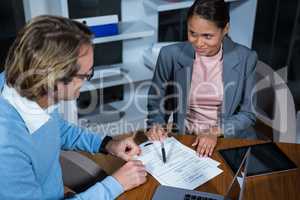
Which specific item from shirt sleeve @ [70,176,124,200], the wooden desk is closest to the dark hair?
the wooden desk

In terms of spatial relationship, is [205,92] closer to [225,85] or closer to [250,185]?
→ [225,85]

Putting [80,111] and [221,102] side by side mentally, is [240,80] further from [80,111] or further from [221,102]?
[80,111]

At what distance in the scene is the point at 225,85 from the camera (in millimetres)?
1996

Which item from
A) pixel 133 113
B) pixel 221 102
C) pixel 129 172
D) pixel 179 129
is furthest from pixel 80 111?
pixel 129 172

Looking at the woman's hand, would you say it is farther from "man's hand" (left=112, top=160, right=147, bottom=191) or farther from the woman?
"man's hand" (left=112, top=160, right=147, bottom=191)

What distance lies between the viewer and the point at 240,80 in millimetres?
1982

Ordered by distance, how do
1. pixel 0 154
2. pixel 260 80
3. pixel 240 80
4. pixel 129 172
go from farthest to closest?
pixel 260 80, pixel 240 80, pixel 129 172, pixel 0 154

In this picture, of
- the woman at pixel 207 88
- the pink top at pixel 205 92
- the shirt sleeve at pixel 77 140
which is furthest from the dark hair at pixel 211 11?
the shirt sleeve at pixel 77 140

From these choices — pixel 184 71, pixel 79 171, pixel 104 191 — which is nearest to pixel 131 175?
pixel 104 191

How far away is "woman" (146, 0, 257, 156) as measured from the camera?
1962 mm

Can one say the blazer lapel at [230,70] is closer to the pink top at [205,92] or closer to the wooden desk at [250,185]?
the pink top at [205,92]

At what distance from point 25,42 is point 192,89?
106cm

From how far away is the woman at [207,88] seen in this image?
1.96 metres

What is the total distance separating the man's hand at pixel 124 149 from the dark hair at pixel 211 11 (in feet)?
2.04
